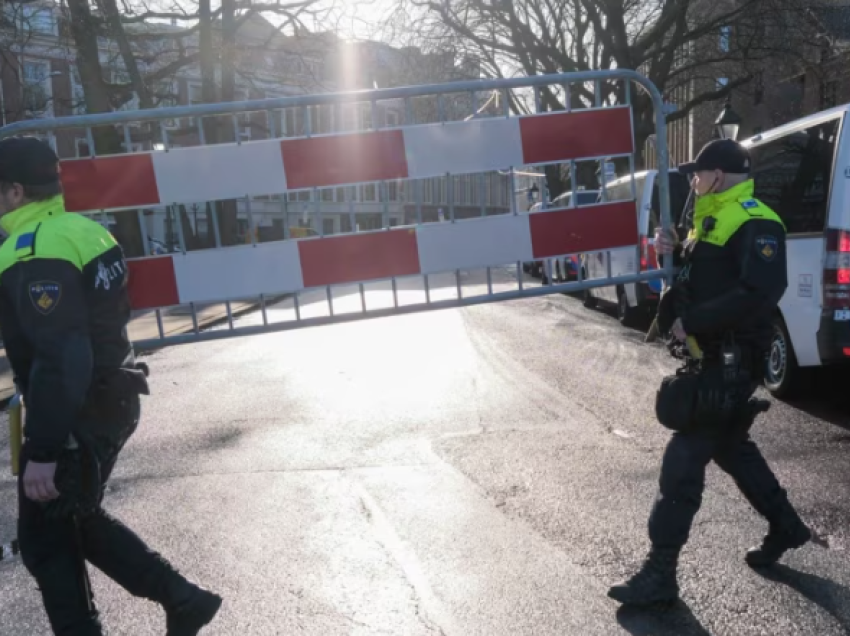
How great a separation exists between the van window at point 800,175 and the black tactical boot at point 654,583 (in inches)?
152

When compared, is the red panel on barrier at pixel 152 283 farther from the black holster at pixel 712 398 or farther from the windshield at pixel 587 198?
the black holster at pixel 712 398

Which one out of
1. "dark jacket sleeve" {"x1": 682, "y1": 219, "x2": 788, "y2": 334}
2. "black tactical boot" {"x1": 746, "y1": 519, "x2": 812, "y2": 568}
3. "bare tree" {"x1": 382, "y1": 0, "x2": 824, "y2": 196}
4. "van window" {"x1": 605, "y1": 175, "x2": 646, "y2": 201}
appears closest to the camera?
"dark jacket sleeve" {"x1": 682, "y1": 219, "x2": 788, "y2": 334}

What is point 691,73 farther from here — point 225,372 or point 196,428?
point 196,428

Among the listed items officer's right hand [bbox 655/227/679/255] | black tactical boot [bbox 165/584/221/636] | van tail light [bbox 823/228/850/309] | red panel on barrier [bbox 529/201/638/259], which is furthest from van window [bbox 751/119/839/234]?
black tactical boot [bbox 165/584/221/636]

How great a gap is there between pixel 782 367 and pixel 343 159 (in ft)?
15.3

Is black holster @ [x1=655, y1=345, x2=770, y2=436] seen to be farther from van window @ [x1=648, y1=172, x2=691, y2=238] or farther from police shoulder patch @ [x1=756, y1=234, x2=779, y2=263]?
van window @ [x1=648, y1=172, x2=691, y2=238]

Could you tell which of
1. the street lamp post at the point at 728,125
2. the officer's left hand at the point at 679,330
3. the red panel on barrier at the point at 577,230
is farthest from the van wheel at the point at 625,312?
the officer's left hand at the point at 679,330

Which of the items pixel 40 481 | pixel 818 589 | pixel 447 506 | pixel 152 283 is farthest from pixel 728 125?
pixel 40 481

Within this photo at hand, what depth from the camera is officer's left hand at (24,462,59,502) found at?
271 centimetres

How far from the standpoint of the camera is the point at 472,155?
4.25 metres

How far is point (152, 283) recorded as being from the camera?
4.08 m

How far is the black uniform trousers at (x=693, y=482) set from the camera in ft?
11.5

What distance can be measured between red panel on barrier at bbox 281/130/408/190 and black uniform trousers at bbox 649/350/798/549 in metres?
1.70

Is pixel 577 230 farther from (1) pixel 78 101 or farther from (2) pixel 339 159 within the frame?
(1) pixel 78 101
